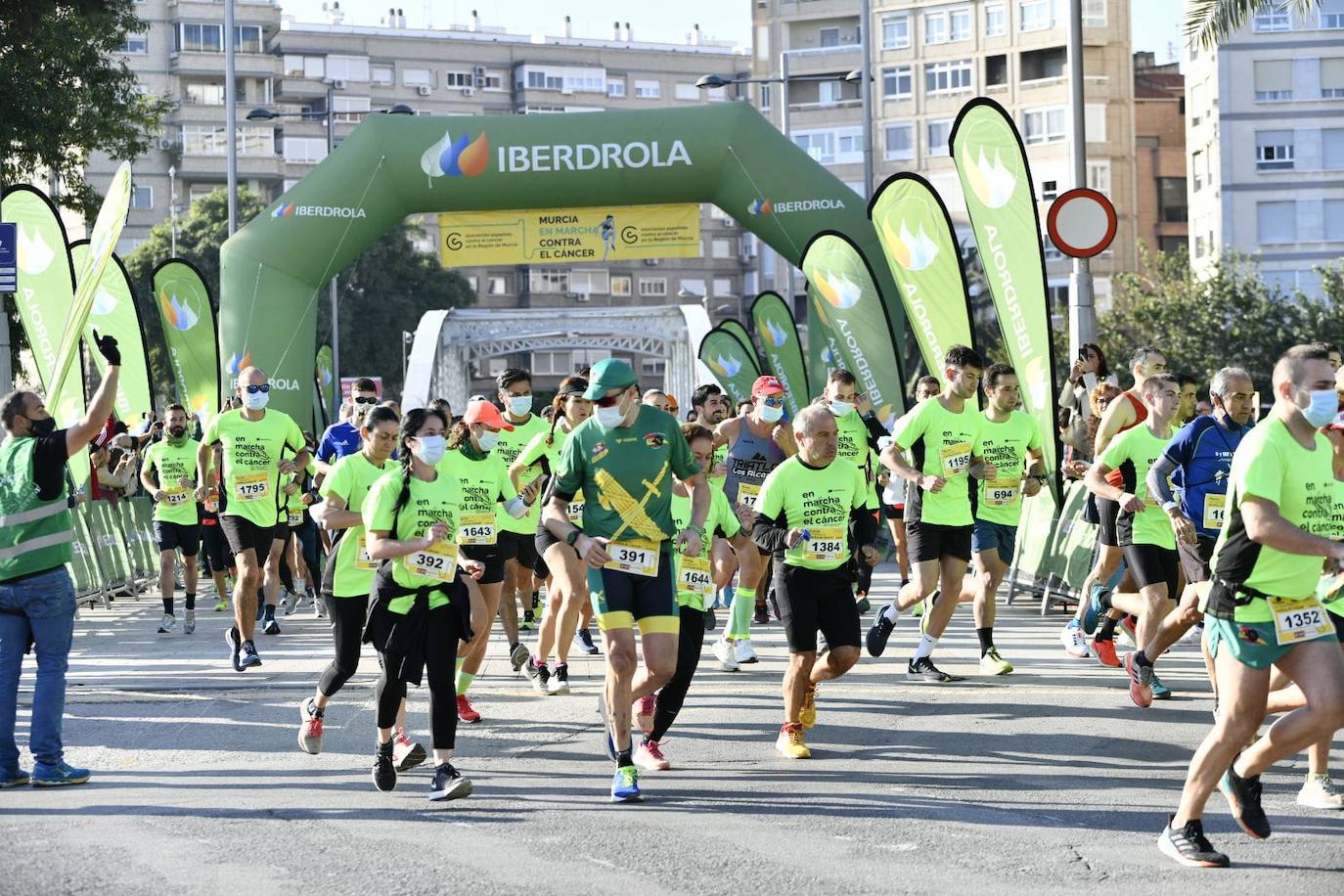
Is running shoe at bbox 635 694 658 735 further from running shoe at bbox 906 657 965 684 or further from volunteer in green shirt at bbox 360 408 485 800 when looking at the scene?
running shoe at bbox 906 657 965 684

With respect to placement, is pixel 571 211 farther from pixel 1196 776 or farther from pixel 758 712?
pixel 1196 776

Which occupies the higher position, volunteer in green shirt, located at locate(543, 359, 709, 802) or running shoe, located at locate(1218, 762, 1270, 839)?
volunteer in green shirt, located at locate(543, 359, 709, 802)

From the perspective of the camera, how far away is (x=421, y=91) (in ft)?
336

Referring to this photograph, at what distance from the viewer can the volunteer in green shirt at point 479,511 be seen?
1043 centimetres

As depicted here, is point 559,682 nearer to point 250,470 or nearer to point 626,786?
point 250,470

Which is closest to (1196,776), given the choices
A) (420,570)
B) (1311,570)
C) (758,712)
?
(1311,570)

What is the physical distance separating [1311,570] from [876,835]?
1826mm

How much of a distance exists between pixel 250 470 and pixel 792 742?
213 inches

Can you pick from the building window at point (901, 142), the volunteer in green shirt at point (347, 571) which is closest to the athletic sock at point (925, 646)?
the volunteer in green shirt at point (347, 571)

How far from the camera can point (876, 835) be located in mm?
7324

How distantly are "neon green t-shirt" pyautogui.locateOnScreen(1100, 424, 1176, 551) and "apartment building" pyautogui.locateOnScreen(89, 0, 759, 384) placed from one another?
8279 centimetres

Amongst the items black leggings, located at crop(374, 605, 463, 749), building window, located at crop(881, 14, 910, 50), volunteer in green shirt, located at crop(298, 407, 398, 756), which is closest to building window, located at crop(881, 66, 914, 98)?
building window, located at crop(881, 14, 910, 50)

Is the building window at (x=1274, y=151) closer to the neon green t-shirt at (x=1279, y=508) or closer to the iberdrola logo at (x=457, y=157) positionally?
the iberdrola logo at (x=457, y=157)

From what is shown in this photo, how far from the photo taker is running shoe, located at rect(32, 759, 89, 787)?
344 inches
